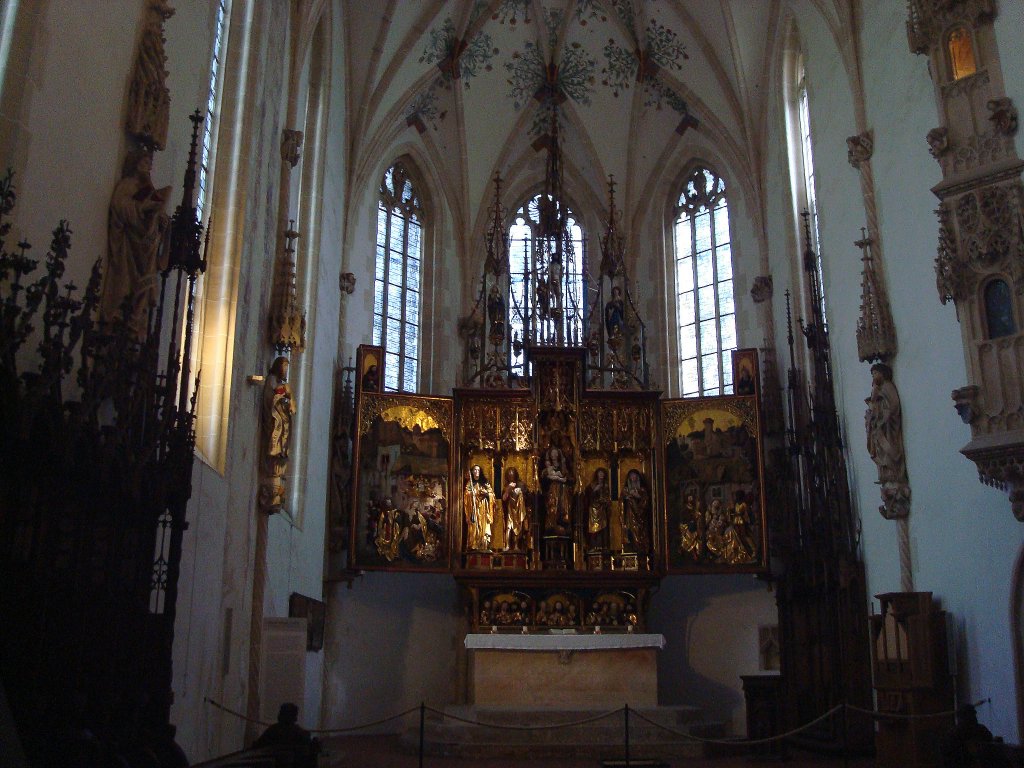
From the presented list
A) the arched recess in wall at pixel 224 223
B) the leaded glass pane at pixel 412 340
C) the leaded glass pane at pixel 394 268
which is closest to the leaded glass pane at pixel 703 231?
the leaded glass pane at pixel 412 340

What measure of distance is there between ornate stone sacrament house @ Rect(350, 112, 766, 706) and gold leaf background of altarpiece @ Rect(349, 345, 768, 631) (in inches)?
0.9

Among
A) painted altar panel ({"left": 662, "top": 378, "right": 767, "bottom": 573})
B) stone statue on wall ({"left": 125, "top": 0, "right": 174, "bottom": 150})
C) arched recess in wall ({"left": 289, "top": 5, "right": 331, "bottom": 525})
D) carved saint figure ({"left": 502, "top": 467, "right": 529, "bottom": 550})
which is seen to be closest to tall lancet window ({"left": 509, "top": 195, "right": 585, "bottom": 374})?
carved saint figure ({"left": 502, "top": 467, "right": 529, "bottom": 550})

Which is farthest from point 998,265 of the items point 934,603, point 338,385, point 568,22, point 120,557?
point 568,22

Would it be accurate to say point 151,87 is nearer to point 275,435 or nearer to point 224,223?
point 224,223

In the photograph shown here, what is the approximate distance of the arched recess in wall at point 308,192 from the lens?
49.3 ft

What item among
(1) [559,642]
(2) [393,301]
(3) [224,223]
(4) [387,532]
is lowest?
(1) [559,642]

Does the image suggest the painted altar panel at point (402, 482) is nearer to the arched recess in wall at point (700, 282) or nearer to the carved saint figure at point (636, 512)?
the carved saint figure at point (636, 512)

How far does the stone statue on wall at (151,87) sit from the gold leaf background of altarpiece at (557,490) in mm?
9087

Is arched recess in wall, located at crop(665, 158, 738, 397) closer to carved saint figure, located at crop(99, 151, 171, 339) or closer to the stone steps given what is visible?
the stone steps

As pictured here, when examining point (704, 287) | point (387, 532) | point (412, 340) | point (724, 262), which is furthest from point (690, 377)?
point (387, 532)

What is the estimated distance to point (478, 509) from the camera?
16.9 m

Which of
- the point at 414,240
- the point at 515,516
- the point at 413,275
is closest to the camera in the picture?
the point at 515,516

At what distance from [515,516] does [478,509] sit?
0.61m

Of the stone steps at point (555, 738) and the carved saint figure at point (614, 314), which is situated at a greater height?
the carved saint figure at point (614, 314)
